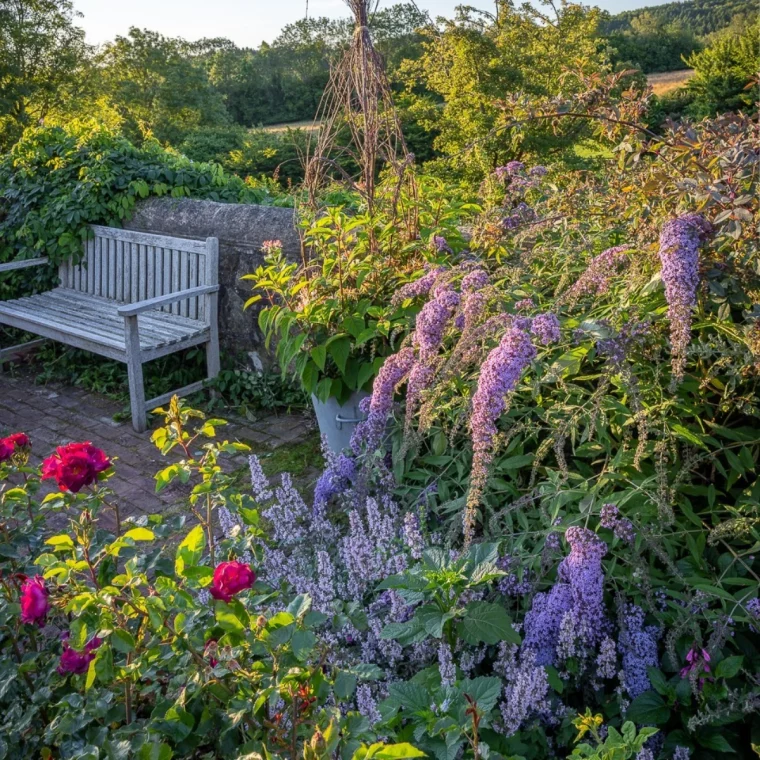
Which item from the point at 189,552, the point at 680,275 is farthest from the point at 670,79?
the point at 189,552

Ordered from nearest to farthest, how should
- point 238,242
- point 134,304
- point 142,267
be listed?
point 134,304
point 238,242
point 142,267

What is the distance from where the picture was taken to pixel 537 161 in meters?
8.22

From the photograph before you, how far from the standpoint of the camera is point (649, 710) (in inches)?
75.2

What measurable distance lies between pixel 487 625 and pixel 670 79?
22348 mm

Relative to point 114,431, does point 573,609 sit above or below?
above

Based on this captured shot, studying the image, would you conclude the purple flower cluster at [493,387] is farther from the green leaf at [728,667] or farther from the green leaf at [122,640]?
the green leaf at [122,640]

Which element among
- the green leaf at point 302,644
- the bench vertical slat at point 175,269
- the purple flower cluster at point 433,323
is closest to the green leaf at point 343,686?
the green leaf at point 302,644

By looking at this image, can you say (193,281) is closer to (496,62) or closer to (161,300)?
(161,300)

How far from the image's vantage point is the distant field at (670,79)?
1988 cm

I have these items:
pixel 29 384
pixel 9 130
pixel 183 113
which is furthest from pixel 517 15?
pixel 9 130

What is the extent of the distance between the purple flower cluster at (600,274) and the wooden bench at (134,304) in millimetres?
2790

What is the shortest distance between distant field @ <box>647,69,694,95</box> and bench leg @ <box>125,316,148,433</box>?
17868mm

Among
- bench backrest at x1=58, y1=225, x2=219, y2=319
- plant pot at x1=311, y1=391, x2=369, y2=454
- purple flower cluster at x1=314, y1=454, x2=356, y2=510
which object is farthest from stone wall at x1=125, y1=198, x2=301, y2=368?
purple flower cluster at x1=314, y1=454, x2=356, y2=510

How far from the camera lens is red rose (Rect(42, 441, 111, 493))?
171 centimetres
